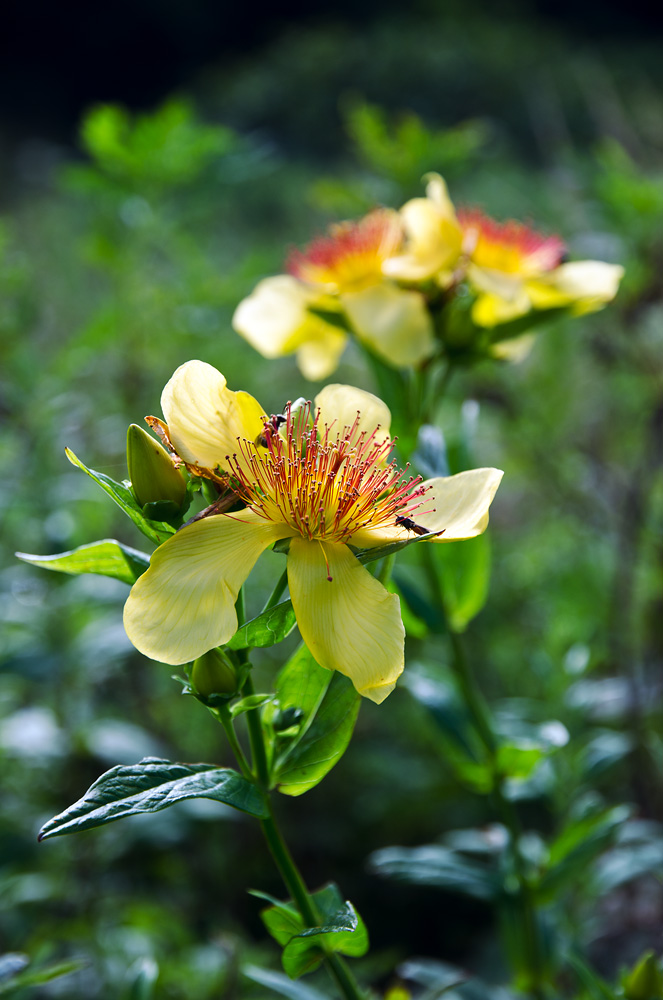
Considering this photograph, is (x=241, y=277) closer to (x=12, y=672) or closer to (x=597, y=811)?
(x=12, y=672)

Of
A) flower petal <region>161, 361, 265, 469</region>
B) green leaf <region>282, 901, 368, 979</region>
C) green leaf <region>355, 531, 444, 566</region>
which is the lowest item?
green leaf <region>282, 901, 368, 979</region>

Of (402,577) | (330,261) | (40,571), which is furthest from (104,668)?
(330,261)

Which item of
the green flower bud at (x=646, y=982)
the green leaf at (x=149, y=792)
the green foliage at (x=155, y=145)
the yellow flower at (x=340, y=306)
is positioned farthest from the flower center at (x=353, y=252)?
the green flower bud at (x=646, y=982)

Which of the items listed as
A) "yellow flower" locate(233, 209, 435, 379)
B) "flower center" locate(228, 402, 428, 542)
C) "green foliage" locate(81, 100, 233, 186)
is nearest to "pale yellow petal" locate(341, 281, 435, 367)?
"yellow flower" locate(233, 209, 435, 379)

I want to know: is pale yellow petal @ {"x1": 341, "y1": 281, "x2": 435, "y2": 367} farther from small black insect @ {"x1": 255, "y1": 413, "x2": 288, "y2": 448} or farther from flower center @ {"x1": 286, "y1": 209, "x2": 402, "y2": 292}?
small black insect @ {"x1": 255, "y1": 413, "x2": 288, "y2": 448}

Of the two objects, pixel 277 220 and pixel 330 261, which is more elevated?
pixel 330 261

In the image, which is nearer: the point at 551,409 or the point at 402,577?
the point at 402,577
